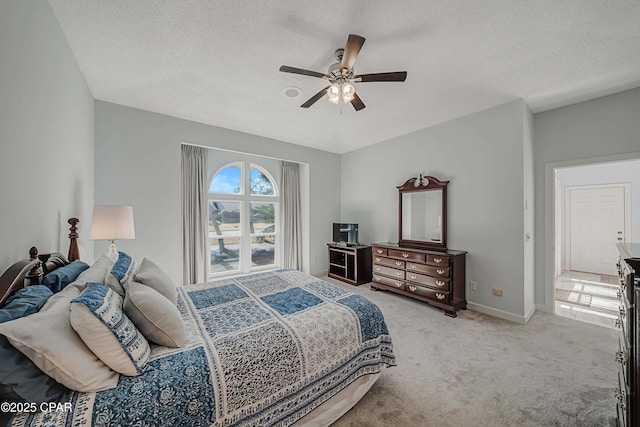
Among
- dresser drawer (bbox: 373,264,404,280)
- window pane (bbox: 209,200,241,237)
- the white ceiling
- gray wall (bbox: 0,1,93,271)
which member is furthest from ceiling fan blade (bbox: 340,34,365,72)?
window pane (bbox: 209,200,241,237)

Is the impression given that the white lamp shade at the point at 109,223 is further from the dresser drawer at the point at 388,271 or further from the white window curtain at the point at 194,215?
the dresser drawer at the point at 388,271

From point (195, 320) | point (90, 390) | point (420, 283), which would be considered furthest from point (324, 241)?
point (90, 390)

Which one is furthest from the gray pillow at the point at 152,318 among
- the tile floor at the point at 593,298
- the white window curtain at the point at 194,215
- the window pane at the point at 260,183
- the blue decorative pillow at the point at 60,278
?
the tile floor at the point at 593,298

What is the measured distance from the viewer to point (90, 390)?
96 cm

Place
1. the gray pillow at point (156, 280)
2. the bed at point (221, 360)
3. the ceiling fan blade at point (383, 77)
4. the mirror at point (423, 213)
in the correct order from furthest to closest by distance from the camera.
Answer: the mirror at point (423, 213)
the ceiling fan blade at point (383, 77)
the gray pillow at point (156, 280)
the bed at point (221, 360)

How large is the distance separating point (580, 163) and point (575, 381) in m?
2.65

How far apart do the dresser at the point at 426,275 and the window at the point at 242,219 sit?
8.02 ft

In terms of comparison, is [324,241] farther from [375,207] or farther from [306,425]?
[306,425]

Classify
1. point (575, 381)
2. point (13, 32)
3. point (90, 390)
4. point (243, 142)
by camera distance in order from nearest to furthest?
1. point (90, 390)
2. point (13, 32)
3. point (575, 381)
4. point (243, 142)

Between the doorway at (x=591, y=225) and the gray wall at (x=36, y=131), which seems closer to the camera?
the gray wall at (x=36, y=131)

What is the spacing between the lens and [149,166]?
3354 millimetres

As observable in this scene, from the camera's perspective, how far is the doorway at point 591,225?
4383 mm

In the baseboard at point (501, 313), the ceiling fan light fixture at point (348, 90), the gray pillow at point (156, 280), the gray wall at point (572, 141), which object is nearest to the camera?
the gray pillow at point (156, 280)

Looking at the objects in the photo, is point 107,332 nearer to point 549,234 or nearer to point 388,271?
point 388,271
